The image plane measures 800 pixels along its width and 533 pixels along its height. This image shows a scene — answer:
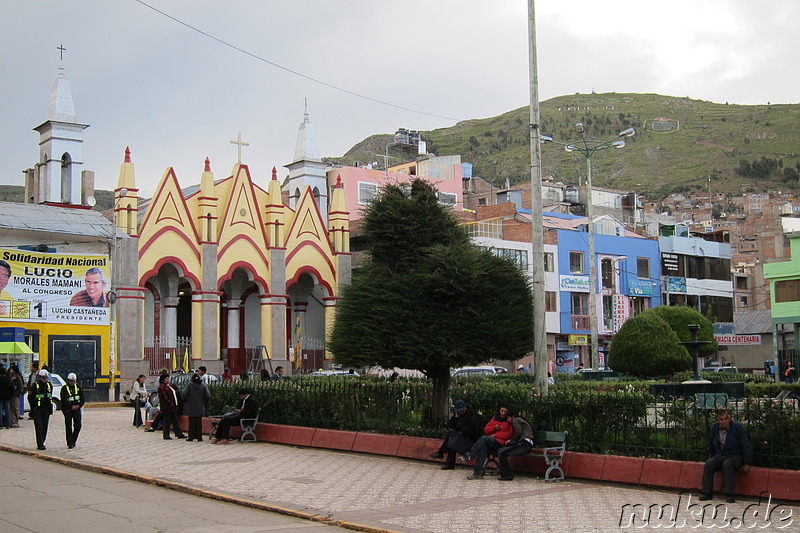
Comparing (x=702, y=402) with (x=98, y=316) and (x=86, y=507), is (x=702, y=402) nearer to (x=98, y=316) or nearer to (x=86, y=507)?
(x=86, y=507)

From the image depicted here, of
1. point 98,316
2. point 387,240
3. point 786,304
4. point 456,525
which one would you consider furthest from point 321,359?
point 456,525

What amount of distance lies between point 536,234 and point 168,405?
30.5 ft

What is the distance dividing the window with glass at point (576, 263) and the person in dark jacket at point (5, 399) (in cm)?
3892

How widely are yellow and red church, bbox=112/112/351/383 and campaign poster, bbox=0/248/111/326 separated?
169cm

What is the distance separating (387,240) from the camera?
17625 mm

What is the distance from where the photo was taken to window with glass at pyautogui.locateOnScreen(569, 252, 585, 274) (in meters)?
56.2

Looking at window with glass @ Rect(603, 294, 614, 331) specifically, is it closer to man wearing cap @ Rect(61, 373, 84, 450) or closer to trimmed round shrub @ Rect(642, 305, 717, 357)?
trimmed round shrub @ Rect(642, 305, 717, 357)

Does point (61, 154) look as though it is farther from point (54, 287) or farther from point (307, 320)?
point (307, 320)

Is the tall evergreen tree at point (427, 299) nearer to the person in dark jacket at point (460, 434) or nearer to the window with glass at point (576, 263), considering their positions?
the person in dark jacket at point (460, 434)

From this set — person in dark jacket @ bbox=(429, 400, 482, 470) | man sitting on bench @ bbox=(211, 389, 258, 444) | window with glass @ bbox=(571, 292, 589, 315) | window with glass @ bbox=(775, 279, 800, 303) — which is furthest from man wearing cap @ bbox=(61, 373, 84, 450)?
→ window with glass @ bbox=(571, 292, 589, 315)

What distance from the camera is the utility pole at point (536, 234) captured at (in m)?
16.1

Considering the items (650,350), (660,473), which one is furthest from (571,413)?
(650,350)

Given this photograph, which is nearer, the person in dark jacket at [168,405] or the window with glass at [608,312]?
the person in dark jacket at [168,405]

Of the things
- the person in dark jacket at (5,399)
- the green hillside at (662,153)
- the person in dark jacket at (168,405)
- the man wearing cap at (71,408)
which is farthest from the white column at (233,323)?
the green hillside at (662,153)
